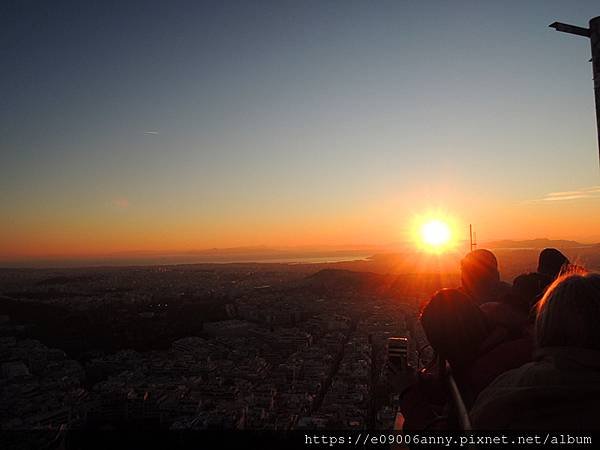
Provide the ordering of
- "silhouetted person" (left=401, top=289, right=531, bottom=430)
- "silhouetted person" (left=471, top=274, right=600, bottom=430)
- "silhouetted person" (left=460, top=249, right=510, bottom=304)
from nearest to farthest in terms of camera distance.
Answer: "silhouetted person" (left=471, top=274, right=600, bottom=430) < "silhouetted person" (left=401, top=289, right=531, bottom=430) < "silhouetted person" (left=460, top=249, right=510, bottom=304)

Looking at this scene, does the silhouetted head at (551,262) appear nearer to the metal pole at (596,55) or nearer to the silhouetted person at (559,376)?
the metal pole at (596,55)

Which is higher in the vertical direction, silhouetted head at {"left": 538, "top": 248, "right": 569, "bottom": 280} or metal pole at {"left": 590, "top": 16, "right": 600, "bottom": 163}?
metal pole at {"left": 590, "top": 16, "right": 600, "bottom": 163}

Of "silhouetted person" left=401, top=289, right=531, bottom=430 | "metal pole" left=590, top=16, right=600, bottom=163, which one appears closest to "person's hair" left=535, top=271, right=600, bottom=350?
"silhouetted person" left=401, top=289, right=531, bottom=430

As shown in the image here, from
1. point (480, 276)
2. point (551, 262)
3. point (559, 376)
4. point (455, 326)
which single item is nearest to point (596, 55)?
point (551, 262)

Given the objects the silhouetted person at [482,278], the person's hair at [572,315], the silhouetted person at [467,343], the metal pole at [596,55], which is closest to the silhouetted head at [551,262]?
the silhouetted person at [482,278]

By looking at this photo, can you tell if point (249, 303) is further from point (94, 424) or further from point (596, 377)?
point (596, 377)

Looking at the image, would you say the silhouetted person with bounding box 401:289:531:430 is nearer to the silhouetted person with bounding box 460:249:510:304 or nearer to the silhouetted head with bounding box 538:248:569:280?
the silhouetted person with bounding box 460:249:510:304
